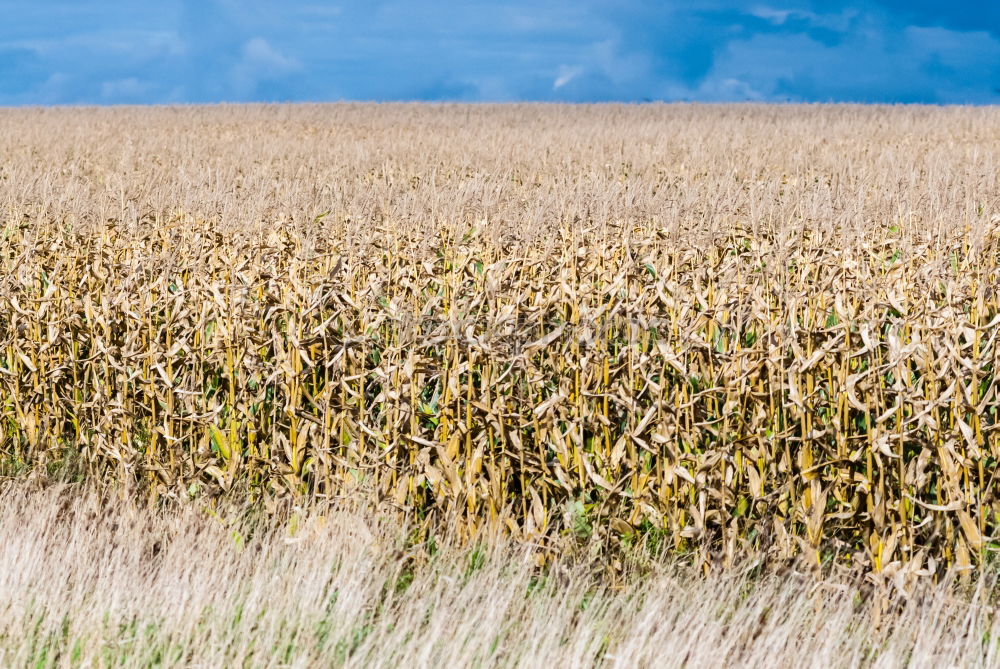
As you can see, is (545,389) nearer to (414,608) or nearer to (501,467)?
(501,467)

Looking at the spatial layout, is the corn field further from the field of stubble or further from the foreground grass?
the foreground grass

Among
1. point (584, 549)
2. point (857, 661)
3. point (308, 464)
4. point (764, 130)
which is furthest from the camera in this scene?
point (764, 130)

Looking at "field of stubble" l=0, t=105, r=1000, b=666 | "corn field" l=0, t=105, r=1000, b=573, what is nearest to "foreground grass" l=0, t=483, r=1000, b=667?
"field of stubble" l=0, t=105, r=1000, b=666

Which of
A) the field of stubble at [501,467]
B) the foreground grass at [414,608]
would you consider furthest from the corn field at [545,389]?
the foreground grass at [414,608]

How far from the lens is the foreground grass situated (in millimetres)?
3504

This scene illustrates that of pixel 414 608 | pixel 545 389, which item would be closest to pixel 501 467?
pixel 545 389

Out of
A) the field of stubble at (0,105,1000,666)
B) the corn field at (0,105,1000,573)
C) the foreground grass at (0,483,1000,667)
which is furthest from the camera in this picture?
the corn field at (0,105,1000,573)

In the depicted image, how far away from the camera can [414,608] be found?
3918 millimetres

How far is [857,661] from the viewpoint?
11.5 feet

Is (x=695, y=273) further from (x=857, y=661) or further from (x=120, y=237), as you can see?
(x=120, y=237)

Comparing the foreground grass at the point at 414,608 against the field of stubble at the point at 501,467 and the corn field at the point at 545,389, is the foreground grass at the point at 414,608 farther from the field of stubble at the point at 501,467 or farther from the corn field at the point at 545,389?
the corn field at the point at 545,389

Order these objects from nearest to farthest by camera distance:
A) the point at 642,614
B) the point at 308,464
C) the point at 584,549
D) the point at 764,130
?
the point at 642,614, the point at 584,549, the point at 308,464, the point at 764,130

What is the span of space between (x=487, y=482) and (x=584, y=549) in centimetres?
50

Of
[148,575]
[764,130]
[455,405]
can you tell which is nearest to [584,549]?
[455,405]
